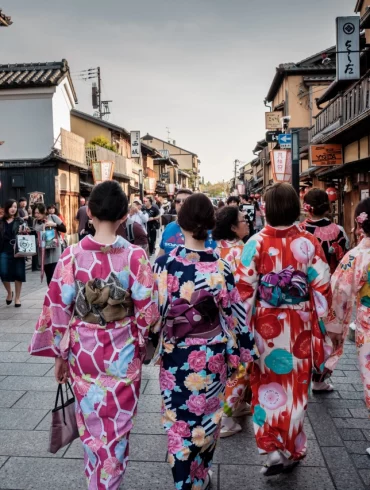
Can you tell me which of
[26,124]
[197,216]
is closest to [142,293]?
[197,216]

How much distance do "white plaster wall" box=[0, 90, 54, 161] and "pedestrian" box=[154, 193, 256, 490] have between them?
19578mm

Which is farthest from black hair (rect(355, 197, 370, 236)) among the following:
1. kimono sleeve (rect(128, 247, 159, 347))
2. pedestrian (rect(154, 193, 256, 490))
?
kimono sleeve (rect(128, 247, 159, 347))

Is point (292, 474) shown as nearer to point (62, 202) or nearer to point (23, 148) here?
point (62, 202)

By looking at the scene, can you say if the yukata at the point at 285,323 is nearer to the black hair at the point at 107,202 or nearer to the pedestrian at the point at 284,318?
the pedestrian at the point at 284,318

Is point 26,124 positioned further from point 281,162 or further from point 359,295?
point 359,295

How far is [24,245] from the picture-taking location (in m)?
8.84

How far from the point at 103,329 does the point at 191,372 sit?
22.8 inches

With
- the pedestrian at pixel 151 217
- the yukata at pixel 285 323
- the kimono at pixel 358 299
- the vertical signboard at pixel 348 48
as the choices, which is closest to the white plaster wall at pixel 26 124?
the pedestrian at pixel 151 217

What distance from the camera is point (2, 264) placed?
8.85 meters

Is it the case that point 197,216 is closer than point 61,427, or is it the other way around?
point 61,427

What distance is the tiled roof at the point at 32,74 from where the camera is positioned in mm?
20438

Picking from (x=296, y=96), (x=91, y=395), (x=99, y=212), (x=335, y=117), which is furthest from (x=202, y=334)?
(x=296, y=96)

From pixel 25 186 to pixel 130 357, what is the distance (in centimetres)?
1818

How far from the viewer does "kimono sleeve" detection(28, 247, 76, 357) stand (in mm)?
2814
